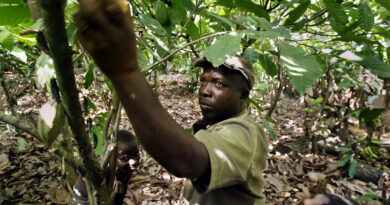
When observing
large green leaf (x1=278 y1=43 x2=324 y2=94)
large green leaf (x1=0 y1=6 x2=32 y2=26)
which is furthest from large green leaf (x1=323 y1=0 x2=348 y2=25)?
large green leaf (x1=0 y1=6 x2=32 y2=26)

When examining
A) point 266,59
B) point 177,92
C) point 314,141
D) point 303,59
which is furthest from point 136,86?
point 177,92

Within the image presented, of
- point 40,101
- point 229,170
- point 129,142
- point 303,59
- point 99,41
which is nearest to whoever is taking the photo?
point 99,41

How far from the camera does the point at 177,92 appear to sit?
6.02 m

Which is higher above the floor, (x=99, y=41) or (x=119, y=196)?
(x=99, y=41)

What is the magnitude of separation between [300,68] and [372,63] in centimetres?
33

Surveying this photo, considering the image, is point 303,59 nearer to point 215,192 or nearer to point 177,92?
point 215,192

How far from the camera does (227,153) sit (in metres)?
0.69

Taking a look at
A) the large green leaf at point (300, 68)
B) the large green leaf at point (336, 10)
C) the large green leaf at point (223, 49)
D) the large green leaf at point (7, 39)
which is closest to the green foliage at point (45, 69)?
the large green leaf at point (7, 39)

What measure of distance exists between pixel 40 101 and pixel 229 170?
4450mm

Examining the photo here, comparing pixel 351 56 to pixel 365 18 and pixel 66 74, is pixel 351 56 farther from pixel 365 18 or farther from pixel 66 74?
pixel 66 74

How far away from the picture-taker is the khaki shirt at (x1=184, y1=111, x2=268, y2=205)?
26.2 inches

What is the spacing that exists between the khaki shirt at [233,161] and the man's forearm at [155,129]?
0.09 meters

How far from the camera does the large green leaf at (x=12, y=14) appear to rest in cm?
68

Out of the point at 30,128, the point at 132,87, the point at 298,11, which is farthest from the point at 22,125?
the point at 298,11
